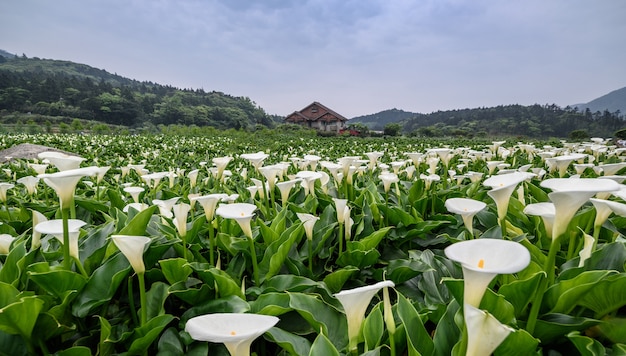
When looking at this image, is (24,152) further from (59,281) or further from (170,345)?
(170,345)

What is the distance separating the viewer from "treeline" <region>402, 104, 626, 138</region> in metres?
38.5

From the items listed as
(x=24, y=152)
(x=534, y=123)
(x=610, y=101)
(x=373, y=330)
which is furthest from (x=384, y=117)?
(x=373, y=330)

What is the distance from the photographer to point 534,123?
4381 centimetres

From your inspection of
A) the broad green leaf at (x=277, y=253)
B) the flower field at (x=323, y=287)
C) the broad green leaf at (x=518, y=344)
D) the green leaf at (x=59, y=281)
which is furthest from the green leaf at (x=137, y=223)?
the broad green leaf at (x=518, y=344)

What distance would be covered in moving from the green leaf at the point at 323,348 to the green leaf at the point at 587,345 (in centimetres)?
58

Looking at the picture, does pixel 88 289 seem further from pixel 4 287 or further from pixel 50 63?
pixel 50 63

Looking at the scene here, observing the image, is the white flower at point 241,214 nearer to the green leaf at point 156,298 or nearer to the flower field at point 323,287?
the flower field at point 323,287

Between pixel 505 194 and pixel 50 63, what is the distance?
161704 mm

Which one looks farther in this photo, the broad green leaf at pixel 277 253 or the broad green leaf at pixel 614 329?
the broad green leaf at pixel 277 253

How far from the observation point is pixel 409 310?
928 mm

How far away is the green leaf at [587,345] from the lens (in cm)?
76

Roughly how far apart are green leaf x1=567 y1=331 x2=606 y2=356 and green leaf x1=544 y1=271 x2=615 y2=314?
11 centimetres

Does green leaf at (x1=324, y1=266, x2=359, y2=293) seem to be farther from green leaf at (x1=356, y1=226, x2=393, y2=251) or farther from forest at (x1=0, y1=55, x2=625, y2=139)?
forest at (x1=0, y1=55, x2=625, y2=139)

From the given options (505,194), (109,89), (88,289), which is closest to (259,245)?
(88,289)
